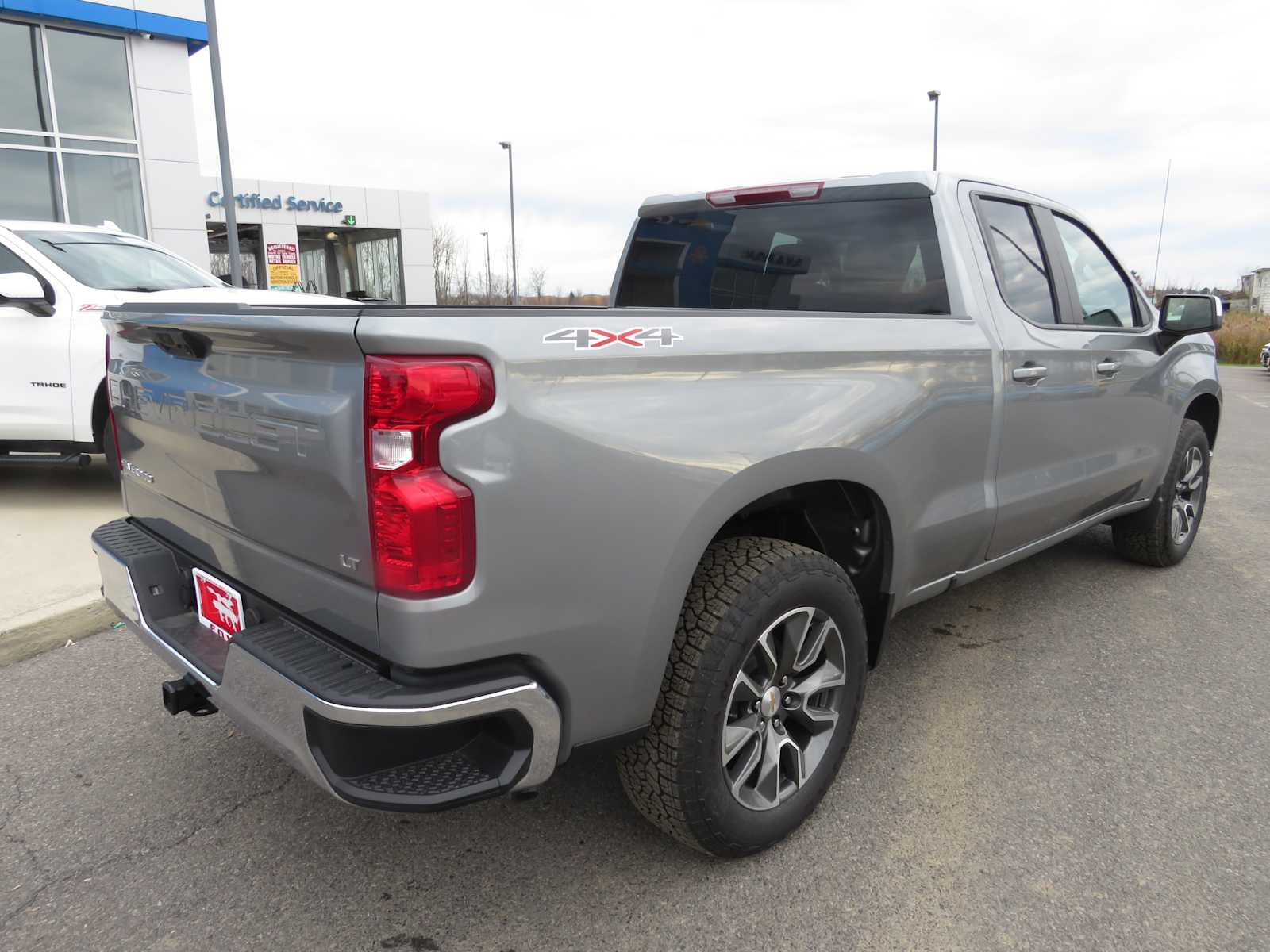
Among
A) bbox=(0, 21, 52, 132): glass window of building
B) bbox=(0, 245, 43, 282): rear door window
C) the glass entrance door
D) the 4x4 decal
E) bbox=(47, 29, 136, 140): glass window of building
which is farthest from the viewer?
the glass entrance door

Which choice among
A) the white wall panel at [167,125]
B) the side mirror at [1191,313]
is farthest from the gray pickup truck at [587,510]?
the white wall panel at [167,125]

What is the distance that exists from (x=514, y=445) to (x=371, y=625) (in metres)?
0.45

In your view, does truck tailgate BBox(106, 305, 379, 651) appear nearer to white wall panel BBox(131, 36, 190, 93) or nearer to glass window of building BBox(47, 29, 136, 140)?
glass window of building BBox(47, 29, 136, 140)

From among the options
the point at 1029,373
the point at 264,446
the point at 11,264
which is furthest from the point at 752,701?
the point at 11,264

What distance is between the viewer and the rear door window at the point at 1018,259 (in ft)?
10.5

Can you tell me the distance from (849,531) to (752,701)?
733 millimetres

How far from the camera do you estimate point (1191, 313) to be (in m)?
3.96

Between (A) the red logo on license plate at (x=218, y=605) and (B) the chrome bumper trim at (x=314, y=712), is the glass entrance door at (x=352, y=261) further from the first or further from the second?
(B) the chrome bumper trim at (x=314, y=712)

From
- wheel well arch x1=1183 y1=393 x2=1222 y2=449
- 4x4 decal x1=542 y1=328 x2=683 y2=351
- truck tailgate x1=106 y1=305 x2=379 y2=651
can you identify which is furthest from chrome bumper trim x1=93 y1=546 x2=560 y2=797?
wheel well arch x1=1183 y1=393 x2=1222 y2=449

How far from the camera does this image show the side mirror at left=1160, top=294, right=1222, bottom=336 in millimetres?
3951

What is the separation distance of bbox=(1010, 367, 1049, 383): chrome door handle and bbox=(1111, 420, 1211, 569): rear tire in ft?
5.81

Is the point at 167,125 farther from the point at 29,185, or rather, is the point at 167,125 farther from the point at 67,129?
the point at 29,185

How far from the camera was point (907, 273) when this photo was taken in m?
3.10

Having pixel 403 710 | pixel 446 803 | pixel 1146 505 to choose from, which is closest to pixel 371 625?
pixel 403 710
